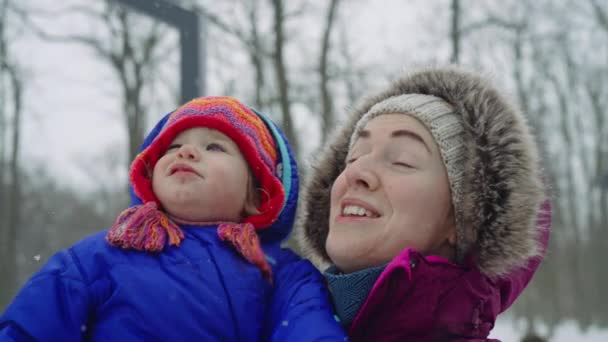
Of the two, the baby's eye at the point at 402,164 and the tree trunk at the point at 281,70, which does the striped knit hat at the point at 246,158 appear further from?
the tree trunk at the point at 281,70

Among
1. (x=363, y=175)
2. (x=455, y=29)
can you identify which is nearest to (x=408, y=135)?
(x=363, y=175)

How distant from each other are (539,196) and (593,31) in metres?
17.4

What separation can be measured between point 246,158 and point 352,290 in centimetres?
70

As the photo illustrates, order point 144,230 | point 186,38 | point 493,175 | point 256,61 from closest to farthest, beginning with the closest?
point 493,175 < point 144,230 < point 186,38 < point 256,61

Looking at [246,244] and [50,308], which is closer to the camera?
[50,308]

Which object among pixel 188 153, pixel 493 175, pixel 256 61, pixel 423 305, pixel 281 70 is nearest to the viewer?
pixel 423 305

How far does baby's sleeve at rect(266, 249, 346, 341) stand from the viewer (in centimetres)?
150

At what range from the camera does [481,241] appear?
164 centimetres

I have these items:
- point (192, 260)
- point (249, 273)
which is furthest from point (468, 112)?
point (192, 260)

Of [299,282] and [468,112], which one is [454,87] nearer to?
[468,112]

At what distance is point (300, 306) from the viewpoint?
1617 millimetres

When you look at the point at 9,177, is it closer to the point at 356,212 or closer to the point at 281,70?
the point at 281,70

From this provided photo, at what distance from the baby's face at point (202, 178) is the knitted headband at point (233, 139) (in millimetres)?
30

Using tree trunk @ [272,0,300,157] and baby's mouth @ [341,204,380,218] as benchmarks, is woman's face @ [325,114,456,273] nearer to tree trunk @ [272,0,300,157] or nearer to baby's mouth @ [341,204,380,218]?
baby's mouth @ [341,204,380,218]
